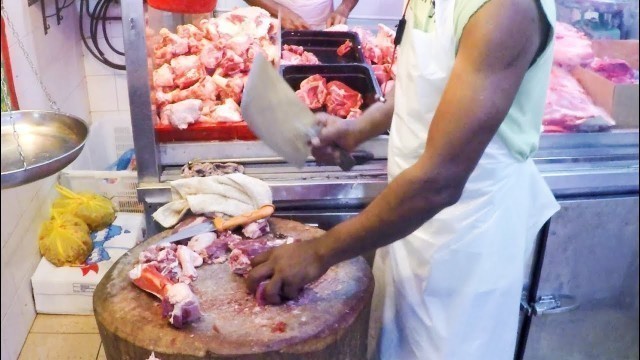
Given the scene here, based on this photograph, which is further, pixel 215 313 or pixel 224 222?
pixel 224 222

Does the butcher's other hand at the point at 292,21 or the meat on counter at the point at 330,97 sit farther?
the butcher's other hand at the point at 292,21

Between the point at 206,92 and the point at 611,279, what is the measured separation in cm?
179

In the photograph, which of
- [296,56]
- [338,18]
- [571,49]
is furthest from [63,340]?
[571,49]

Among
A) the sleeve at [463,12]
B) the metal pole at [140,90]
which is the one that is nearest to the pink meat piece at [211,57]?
the metal pole at [140,90]

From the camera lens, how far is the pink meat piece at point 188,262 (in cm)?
186

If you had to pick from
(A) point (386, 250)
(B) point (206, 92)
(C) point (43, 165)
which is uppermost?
(C) point (43, 165)

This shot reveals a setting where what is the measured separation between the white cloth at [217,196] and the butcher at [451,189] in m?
0.29

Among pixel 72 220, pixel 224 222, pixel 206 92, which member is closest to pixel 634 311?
pixel 224 222

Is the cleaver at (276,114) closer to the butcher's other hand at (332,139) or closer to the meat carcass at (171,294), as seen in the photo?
the butcher's other hand at (332,139)

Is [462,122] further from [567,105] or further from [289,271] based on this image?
[567,105]

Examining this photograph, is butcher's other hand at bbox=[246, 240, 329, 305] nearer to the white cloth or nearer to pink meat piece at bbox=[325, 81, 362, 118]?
the white cloth

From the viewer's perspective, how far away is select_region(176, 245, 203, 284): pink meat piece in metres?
1.86

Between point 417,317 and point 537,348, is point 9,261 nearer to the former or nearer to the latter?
point 417,317

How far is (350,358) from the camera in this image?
5.89ft
